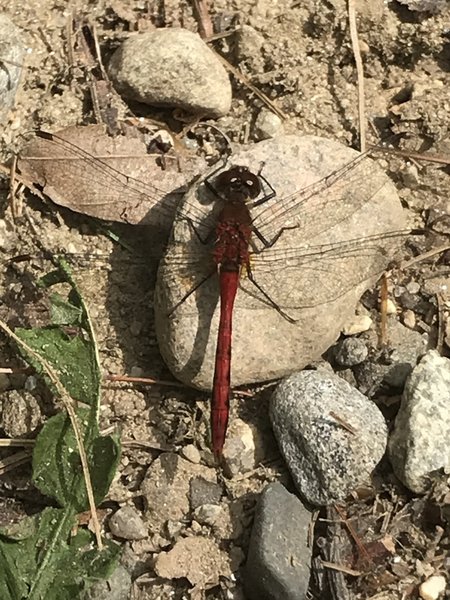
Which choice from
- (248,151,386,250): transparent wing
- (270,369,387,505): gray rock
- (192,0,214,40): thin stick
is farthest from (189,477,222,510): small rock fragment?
(192,0,214,40): thin stick

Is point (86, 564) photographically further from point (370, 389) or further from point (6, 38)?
point (6, 38)

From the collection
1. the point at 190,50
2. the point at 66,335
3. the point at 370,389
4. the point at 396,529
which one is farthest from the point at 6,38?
the point at 396,529

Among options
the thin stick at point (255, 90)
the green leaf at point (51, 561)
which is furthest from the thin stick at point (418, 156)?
the green leaf at point (51, 561)

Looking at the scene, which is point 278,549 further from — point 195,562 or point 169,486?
point 169,486

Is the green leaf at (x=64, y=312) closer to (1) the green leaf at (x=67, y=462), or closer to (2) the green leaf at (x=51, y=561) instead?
(1) the green leaf at (x=67, y=462)

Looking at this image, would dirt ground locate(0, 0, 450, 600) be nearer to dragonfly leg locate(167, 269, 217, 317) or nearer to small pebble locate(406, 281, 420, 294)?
small pebble locate(406, 281, 420, 294)

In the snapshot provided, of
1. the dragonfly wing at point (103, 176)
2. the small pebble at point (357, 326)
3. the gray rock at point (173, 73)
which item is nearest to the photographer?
the small pebble at point (357, 326)
